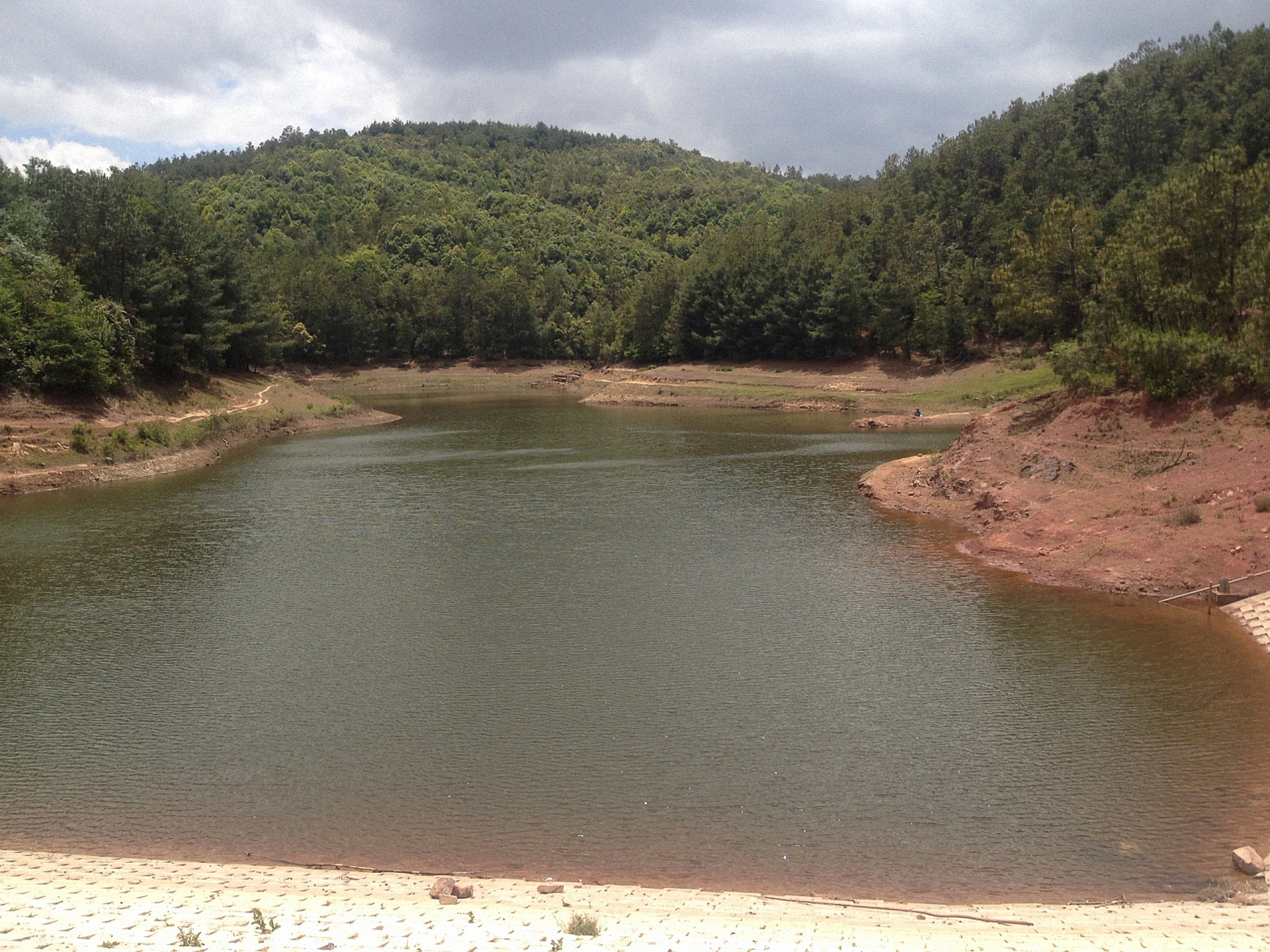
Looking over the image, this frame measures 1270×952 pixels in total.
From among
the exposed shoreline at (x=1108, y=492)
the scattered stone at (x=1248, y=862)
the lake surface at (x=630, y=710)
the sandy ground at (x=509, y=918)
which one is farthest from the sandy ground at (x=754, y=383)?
the sandy ground at (x=509, y=918)

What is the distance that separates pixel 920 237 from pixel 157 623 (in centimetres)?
9007

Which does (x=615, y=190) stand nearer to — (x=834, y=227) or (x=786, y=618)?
(x=834, y=227)

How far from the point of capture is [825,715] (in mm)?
16656

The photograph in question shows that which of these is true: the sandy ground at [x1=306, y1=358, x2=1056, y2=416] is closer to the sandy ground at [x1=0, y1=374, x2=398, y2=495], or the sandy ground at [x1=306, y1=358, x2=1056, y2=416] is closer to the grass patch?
the sandy ground at [x1=0, y1=374, x2=398, y2=495]

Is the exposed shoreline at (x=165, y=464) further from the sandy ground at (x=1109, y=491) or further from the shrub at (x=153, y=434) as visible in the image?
the sandy ground at (x=1109, y=491)

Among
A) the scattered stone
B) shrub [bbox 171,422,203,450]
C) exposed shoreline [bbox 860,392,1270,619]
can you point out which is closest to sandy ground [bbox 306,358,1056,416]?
exposed shoreline [bbox 860,392,1270,619]

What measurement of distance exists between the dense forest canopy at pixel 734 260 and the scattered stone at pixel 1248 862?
2234 centimetres

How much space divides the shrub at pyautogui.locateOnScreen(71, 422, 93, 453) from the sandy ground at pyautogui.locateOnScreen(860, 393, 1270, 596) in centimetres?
3540

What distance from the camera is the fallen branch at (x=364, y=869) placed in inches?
465

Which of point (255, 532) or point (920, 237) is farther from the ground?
point (920, 237)

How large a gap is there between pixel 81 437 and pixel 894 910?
152ft

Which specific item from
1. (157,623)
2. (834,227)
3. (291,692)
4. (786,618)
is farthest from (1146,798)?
(834,227)

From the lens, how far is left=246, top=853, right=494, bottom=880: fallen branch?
11.8 meters

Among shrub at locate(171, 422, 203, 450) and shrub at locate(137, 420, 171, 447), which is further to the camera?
shrub at locate(171, 422, 203, 450)
